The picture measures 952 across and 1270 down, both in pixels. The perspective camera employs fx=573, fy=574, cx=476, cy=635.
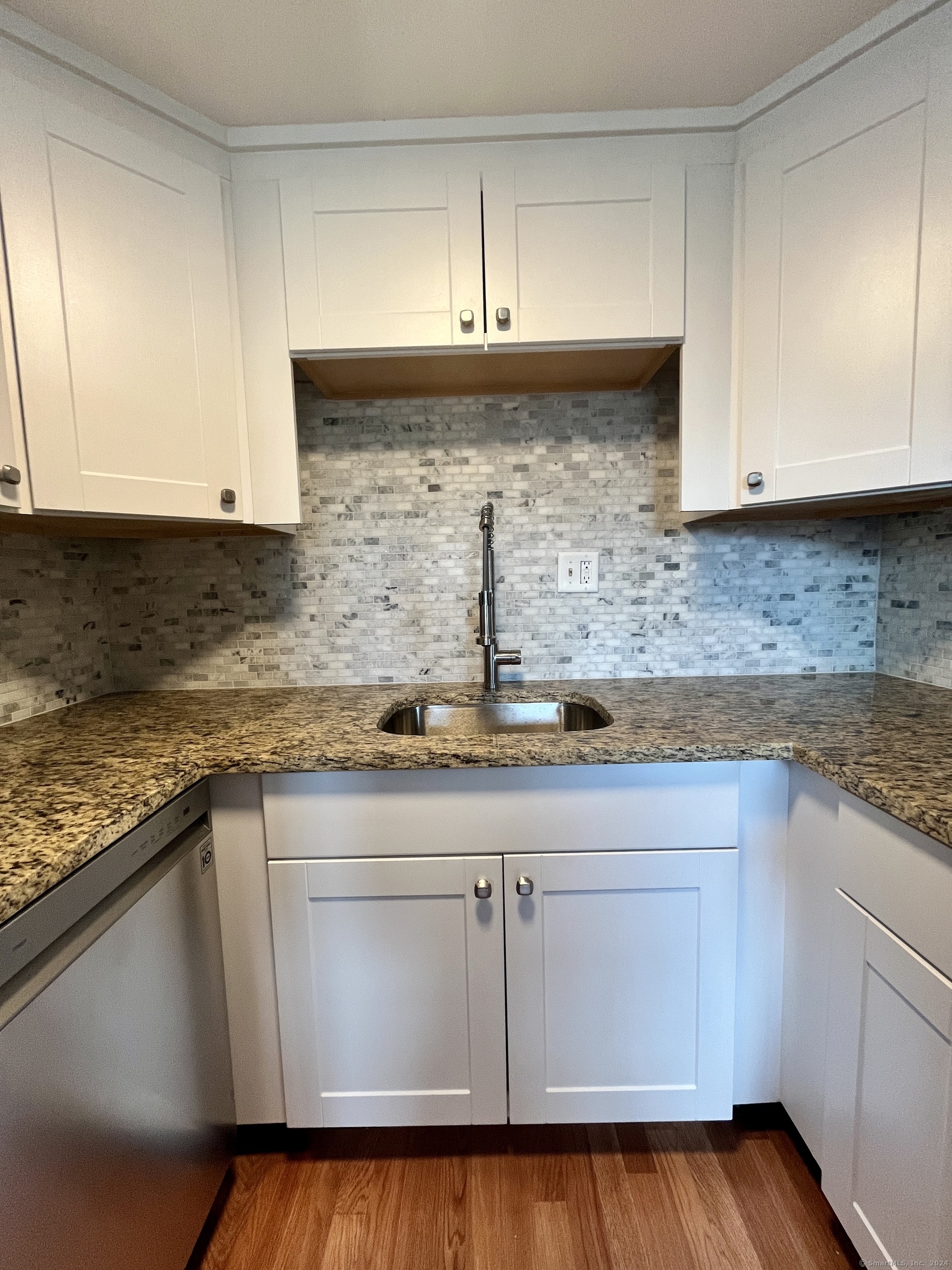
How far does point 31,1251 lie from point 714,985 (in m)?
1.09

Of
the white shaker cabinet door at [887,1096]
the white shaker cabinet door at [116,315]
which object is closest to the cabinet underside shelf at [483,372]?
the white shaker cabinet door at [116,315]

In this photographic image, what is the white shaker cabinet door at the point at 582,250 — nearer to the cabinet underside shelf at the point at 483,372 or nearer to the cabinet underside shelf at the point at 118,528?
the cabinet underside shelf at the point at 483,372

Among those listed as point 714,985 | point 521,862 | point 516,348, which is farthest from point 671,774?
point 516,348

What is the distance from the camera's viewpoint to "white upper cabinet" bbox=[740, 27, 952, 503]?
100 centimetres

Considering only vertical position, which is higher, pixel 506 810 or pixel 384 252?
pixel 384 252

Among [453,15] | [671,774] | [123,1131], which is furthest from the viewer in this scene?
[671,774]

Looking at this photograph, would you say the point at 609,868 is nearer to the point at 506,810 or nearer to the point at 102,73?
the point at 506,810

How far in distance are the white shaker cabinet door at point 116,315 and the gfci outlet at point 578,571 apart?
855 millimetres

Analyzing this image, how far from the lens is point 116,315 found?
1.12m

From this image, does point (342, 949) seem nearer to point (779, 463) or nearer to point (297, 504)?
point (297, 504)

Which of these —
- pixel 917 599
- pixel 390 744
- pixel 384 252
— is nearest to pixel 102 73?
pixel 384 252

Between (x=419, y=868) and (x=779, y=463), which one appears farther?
(x=779, y=463)

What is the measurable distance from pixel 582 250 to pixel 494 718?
1113 millimetres

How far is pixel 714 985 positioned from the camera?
1146mm
